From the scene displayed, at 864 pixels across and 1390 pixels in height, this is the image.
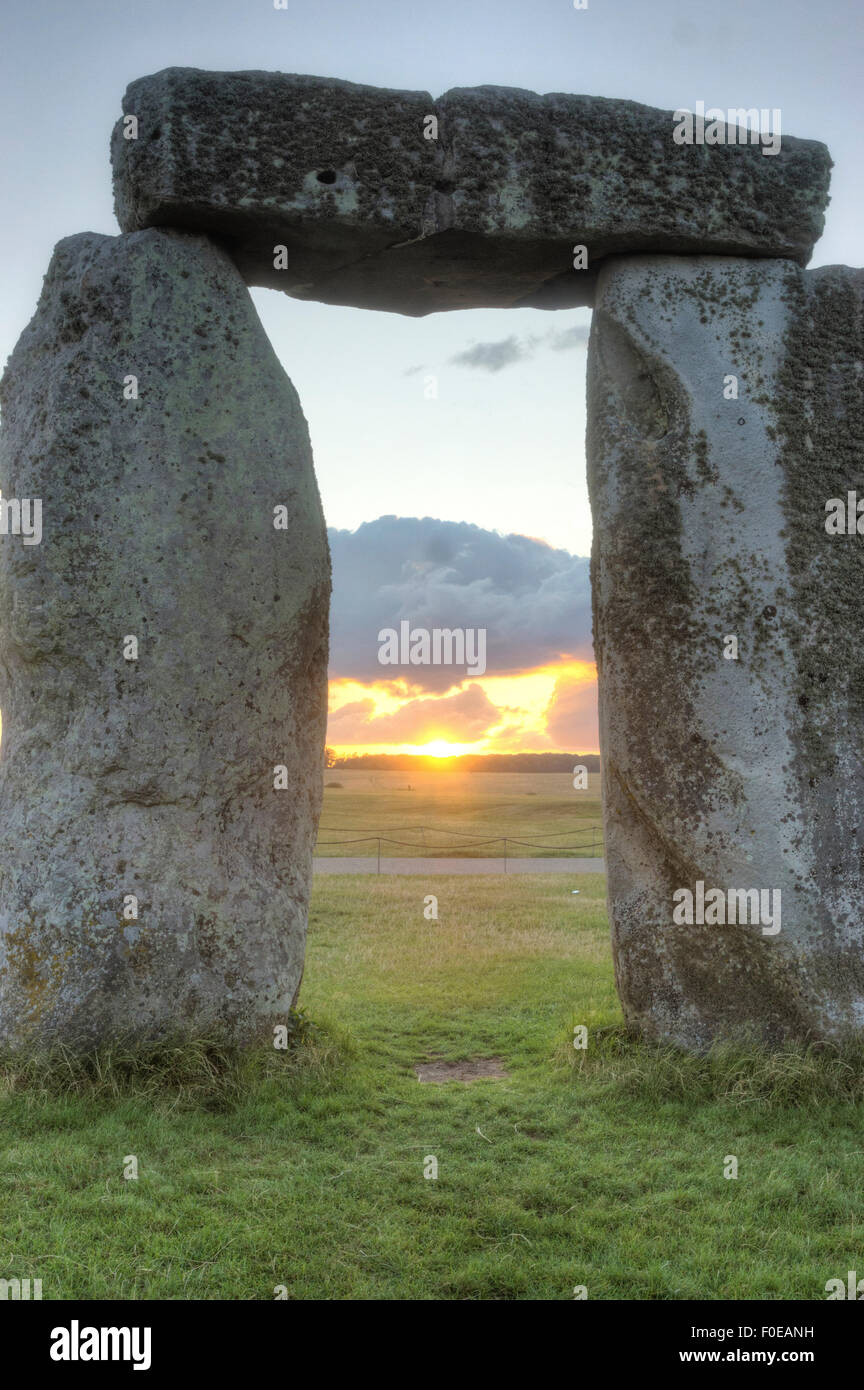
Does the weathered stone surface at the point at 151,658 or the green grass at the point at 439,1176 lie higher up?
the weathered stone surface at the point at 151,658

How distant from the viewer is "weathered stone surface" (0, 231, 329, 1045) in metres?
6.27

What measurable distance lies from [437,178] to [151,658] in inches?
140

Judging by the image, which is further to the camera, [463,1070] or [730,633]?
[463,1070]

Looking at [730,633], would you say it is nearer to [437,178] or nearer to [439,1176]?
[437,178]

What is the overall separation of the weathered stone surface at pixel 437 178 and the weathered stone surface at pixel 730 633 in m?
0.39

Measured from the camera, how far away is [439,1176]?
533 cm

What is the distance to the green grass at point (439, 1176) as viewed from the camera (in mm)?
4328

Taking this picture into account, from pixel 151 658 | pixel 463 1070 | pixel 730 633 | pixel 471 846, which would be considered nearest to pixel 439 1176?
pixel 463 1070

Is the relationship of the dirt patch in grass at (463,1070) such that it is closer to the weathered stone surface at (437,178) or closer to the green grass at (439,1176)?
the green grass at (439,1176)

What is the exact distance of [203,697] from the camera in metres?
6.59

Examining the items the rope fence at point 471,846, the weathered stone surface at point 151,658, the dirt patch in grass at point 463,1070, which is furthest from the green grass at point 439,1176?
the rope fence at point 471,846

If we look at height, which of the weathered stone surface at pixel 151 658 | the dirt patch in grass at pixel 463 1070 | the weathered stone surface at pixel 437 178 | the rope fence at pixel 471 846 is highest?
the weathered stone surface at pixel 437 178

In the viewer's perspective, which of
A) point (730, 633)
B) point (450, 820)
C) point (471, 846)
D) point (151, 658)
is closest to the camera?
point (151, 658)

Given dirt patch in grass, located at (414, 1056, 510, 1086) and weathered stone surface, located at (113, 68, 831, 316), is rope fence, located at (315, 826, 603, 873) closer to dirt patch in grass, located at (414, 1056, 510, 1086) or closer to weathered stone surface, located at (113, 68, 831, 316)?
dirt patch in grass, located at (414, 1056, 510, 1086)
